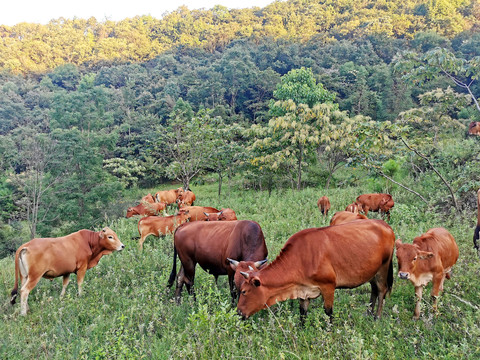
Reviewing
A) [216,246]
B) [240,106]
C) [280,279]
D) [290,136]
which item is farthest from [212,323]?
[240,106]

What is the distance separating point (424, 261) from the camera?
4.44 metres

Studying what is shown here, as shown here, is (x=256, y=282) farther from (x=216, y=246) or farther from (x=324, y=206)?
(x=324, y=206)

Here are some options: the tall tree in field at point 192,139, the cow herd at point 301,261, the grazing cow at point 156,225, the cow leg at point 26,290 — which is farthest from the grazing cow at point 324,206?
the cow leg at point 26,290

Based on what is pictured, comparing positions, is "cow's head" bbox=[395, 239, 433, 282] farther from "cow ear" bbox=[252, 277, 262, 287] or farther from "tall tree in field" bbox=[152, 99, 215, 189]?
"tall tree in field" bbox=[152, 99, 215, 189]

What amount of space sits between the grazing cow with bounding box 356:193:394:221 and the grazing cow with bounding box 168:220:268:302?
6469mm

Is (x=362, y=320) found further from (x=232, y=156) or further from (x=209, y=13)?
(x=209, y=13)

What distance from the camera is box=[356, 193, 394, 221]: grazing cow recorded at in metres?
10.8

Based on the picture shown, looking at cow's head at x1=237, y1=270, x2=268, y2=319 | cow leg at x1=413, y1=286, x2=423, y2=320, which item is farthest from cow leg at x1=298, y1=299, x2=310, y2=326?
cow leg at x1=413, y1=286, x2=423, y2=320

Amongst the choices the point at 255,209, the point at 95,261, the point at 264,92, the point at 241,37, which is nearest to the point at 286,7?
the point at 241,37

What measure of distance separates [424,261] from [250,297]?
7.97ft

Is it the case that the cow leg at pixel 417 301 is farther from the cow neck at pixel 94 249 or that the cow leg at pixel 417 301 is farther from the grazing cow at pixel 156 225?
A: the grazing cow at pixel 156 225

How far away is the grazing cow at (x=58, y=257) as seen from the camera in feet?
18.7

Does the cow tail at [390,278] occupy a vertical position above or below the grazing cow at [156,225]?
above

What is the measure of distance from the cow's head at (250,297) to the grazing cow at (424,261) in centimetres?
182
